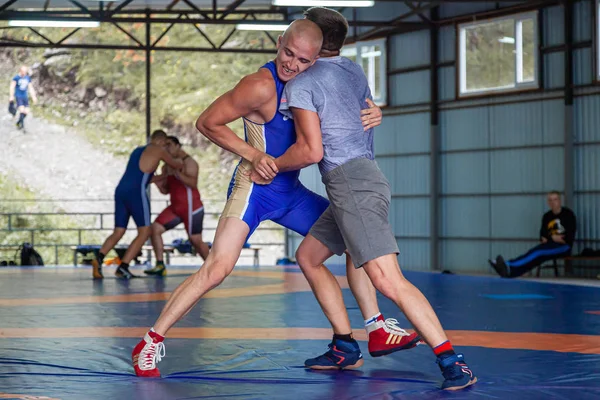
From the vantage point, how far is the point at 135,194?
31.4 feet

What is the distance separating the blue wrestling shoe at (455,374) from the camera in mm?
3238

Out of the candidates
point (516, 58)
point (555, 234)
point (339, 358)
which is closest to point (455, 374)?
point (339, 358)

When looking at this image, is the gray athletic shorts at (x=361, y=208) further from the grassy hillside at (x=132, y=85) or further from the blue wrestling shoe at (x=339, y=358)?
the grassy hillside at (x=132, y=85)

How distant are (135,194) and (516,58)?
8047 mm

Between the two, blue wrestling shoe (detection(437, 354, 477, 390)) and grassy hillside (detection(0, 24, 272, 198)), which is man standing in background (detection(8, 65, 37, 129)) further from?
blue wrestling shoe (detection(437, 354, 477, 390))

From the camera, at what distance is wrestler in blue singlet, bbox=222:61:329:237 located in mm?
3766

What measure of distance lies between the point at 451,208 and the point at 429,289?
8561 mm

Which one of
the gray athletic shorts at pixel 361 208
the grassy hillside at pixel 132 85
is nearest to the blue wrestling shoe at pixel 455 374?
the gray athletic shorts at pixel 361 208

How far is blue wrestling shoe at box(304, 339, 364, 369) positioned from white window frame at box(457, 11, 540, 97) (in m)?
11.8

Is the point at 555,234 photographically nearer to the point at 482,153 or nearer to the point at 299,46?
the point at 482,153

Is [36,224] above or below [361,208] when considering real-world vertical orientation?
below

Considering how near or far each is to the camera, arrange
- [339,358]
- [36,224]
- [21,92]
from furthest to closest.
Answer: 1. [21,92]
2. [36,224]
3. [339,358]

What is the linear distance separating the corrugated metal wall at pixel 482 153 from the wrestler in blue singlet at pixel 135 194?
23.8 ft

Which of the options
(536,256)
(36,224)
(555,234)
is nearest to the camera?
(536,256)
